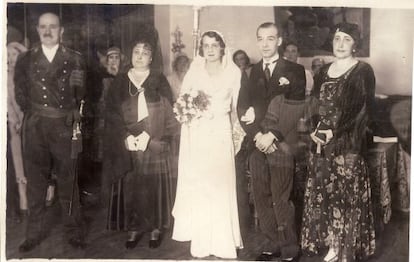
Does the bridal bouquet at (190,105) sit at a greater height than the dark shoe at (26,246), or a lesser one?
greater

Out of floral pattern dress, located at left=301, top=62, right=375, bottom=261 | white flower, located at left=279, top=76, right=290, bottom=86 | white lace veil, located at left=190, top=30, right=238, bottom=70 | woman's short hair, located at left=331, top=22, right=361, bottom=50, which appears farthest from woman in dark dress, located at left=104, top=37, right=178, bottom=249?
woman's short hair, located at left=331, top=22, right=361, bottom=50

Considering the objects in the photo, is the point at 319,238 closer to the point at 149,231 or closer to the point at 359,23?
the point at 149,231

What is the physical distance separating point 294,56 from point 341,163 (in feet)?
1.19

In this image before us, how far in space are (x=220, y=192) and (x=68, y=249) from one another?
51cm

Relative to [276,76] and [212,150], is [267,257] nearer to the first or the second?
[212,150]

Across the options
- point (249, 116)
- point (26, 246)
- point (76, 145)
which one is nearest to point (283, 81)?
point (249, 116)

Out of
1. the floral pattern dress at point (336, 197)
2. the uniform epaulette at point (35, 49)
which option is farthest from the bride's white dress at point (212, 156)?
the uniform epaulette at point (35, 49)

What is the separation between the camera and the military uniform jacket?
239 centimetres

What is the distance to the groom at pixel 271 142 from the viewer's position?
2.39 m

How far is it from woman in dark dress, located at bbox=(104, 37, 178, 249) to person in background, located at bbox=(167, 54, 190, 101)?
18mm

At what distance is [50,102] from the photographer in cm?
240

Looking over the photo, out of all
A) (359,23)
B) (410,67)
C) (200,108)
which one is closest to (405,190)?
(410,67)

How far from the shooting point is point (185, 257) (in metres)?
2.42

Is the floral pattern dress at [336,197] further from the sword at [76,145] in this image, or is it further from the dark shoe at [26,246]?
the dark shoe at [26,246]
